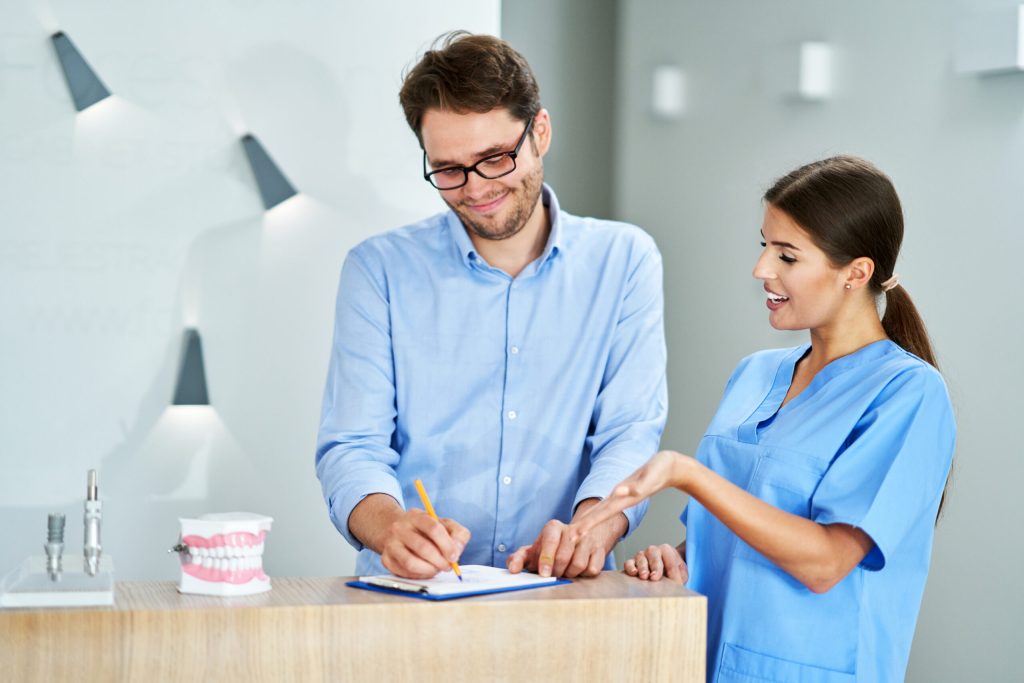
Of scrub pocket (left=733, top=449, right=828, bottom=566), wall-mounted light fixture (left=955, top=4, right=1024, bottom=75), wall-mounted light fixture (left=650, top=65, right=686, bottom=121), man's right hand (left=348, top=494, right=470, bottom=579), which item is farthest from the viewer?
wall-mounted light fixture (left=650, top=65, right=686, bottom=121)

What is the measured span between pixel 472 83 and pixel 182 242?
4.68 ft

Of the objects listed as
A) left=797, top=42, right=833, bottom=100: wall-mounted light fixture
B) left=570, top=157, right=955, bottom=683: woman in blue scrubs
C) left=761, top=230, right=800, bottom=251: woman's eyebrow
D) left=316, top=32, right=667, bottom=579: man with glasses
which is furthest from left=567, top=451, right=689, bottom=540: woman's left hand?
left=797, top=42, right=833, bottom=100: wall-mounted light fixture

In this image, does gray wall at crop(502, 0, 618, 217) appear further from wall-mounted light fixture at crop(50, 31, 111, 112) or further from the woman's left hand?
the woman's left hand

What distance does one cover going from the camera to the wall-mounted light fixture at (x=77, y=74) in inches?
118

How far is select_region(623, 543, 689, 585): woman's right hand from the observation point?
5.58 feet

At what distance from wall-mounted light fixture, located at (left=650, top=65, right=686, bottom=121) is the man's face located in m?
1.80

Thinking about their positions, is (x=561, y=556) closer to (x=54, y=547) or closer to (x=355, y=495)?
(x=355, y=495)

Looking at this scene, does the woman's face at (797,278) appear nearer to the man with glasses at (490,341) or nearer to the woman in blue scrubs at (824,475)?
the woman in blue scrubs at (824,475)

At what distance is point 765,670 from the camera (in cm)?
165

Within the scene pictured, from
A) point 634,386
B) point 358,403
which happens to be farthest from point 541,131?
point 358,403

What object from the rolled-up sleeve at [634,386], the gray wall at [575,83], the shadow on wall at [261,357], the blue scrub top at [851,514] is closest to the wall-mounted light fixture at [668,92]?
the gray wall at [575,83]

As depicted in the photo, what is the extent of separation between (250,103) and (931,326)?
1911 mm

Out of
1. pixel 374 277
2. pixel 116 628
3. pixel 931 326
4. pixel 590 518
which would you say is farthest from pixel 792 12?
pixel 116 628

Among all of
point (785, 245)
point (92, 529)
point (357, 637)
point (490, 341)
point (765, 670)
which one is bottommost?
point (765, 670)
